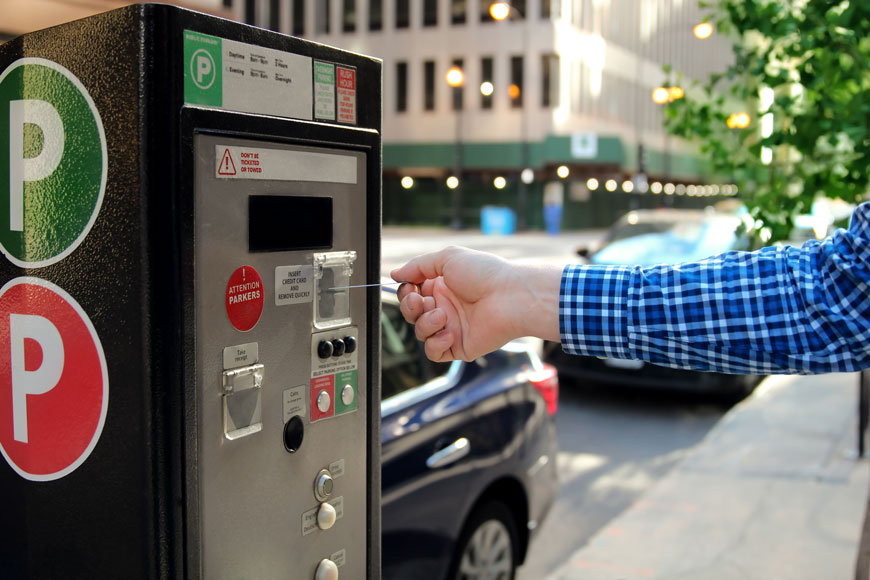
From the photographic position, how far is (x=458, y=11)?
1569 inches

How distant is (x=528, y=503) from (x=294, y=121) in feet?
8.55

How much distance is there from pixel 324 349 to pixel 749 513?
12.9ft

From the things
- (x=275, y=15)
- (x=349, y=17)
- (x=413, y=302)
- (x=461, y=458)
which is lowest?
(x=461, y=458)

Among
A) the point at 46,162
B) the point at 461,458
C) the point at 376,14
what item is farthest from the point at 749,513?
the point at 376,14

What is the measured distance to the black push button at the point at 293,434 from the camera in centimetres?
185

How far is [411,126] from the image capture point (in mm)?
40469

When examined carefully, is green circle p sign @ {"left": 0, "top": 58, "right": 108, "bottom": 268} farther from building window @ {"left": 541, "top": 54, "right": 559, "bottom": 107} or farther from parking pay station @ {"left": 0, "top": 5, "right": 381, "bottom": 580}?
building window @ {"left": 541, "top": 54, "right": 559, "bottom": 107}

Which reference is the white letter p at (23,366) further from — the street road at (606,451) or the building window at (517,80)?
the building window at (517,80)

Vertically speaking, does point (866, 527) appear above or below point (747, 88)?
below

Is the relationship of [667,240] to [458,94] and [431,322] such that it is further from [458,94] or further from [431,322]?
[458,94]

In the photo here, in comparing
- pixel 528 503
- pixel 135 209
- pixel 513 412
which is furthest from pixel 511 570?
pixel 135 209

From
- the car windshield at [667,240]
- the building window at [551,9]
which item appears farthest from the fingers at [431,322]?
the building window at [551,9]

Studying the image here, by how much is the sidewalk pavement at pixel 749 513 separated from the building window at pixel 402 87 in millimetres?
34800

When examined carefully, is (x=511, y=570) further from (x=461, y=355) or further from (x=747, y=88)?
(x=747, y=88)
